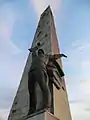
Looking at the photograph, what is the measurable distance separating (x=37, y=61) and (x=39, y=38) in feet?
8.74

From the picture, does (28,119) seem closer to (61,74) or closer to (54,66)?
(54,66)

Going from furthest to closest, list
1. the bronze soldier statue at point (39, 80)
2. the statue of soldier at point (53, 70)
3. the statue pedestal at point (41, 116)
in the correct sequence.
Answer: the statue of soldier at point (53, 70) → the bronze soldier statue at point (39, 80) → the statue pedestal at point (41, 116)

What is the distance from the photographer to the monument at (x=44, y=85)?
4521 mm

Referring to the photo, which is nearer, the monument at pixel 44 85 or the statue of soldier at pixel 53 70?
the monument at pixel 44 85

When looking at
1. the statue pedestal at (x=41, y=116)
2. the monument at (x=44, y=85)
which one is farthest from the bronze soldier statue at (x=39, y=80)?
the statue pedestal at (x=41, y=116)

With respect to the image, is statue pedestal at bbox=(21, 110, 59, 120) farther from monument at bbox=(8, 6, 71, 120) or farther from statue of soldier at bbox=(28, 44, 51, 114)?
statue of soldier at bbox=(28, 44, 51, 114)

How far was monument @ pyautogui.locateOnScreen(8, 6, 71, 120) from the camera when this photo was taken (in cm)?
452

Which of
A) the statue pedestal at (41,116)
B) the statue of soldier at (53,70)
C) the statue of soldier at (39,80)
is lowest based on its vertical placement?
the statue pedestal at (41,116)

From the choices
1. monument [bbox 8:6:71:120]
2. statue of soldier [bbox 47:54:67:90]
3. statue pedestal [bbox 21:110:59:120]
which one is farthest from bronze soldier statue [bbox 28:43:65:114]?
statue of soldier [bbox 47:54:67:90]

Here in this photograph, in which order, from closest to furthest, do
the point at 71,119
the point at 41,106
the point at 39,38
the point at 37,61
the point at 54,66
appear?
the point at 41,106 < the point at 37,61 < the point at 54,66 < the point at 71,119 < the point at 39,38

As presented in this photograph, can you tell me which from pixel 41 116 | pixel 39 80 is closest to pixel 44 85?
pixel 39 80

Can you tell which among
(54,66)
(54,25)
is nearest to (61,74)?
(54,66)

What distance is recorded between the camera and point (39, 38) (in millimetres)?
7414

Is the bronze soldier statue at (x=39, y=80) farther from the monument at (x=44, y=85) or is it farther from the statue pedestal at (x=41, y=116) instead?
the statue pedestal at (x=41, y=116)
